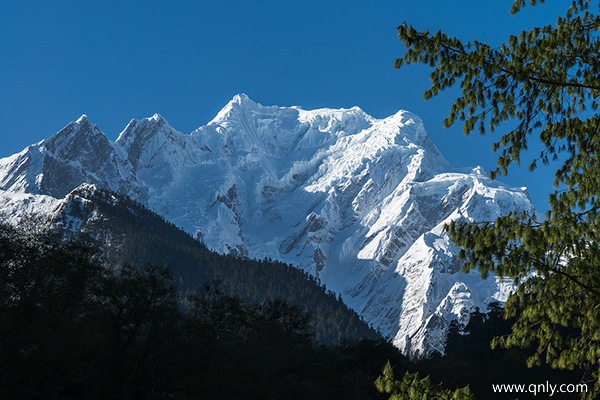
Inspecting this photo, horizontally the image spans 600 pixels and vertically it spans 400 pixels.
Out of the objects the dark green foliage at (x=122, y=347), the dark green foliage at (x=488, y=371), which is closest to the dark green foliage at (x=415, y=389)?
the dark green foliage at (x=122, y=347)

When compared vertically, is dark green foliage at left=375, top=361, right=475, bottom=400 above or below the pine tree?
below

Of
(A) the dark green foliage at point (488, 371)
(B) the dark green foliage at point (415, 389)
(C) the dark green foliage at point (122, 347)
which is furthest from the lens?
(A) the dark green foliage at point (488, 371)

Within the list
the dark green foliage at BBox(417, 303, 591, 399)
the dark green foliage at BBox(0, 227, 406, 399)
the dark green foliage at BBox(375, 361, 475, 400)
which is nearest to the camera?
the dark green foliage at BBox(375, 361, 475, 400)

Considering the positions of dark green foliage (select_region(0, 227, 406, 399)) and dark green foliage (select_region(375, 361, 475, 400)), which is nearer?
dark green foliage (select_region(375, 361, 475, 400))

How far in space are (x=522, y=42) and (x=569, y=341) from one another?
5063 mm

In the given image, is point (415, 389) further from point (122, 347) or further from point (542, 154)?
point (122, 347)

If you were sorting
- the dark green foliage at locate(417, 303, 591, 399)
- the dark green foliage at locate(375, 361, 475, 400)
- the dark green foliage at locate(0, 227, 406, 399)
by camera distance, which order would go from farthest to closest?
the dark green foliage at locate(417, 303, 591, 399)
the dark green foliage at locate(0, 227, 406, 399)
the dark green foliage at locate(375, 361, 475, 400)

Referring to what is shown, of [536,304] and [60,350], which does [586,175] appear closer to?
[536,304]

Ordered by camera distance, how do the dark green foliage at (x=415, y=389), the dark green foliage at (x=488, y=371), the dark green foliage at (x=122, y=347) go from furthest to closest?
the dark green foliage at (x=488, y=371) < the dark green foliage at (x=122, y=347) < the dark green foliage at (x=415, y=389)

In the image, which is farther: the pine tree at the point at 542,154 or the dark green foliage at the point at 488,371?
the dark green foliage at the point at 488,371

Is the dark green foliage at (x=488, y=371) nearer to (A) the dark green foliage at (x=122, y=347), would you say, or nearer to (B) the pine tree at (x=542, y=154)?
(A) the dark green foliage at (x=122, y=347)

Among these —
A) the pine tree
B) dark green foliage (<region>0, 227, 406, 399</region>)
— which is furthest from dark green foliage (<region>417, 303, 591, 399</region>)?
the pine tree

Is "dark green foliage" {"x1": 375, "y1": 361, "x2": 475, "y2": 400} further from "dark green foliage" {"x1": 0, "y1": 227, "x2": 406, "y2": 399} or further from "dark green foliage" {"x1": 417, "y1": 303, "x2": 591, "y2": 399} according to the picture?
"dark green foliage" {"x1": 417, "y1": 303, "x2": 591, "y2": 399}

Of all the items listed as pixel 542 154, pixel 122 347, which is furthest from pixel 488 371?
pixel 542 154
